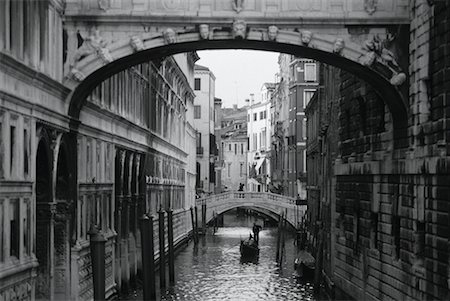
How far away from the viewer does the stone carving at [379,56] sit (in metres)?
15.3

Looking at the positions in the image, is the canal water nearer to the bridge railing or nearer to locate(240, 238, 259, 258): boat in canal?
locate(240, 238, 259, 258): boat in canal

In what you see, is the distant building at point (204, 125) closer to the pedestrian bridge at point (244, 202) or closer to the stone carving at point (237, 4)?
the pedestrian bridge at point (244, 202)

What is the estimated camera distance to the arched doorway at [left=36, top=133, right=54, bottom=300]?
14.3 meters

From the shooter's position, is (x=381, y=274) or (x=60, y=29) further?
(x=381, y=274)

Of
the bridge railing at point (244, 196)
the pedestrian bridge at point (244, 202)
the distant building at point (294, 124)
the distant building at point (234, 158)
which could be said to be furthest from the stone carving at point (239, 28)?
the distant building at point (234, 158)

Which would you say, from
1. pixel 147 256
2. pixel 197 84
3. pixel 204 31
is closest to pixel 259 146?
pixel 197 84

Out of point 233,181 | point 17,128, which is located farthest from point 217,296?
point 233,181

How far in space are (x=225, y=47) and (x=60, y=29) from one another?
122 inches

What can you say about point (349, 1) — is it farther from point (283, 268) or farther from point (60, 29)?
point (283, 268)

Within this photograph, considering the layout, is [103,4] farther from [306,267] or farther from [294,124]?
[294,124]

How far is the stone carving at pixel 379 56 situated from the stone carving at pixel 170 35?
3.30 metres

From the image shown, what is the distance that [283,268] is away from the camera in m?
31.0

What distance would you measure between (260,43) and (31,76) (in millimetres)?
4554

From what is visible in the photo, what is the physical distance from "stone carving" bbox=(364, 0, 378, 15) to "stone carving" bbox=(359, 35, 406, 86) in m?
0.45
